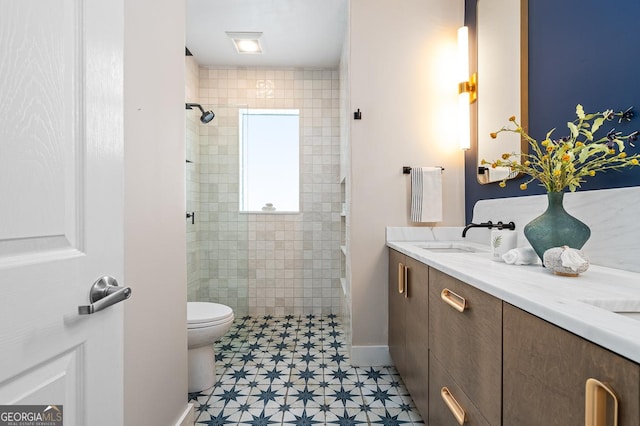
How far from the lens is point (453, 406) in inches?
44.1

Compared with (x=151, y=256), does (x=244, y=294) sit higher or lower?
lower

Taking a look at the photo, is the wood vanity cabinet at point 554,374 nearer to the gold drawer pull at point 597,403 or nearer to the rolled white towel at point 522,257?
the gold drawer pull at point 597,403

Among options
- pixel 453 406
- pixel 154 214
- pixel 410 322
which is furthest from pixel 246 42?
pixel 453 406

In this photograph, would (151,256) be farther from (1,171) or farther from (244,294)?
(244,294)

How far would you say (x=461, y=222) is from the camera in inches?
88.7

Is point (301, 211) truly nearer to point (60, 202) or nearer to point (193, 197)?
point (193, 197)

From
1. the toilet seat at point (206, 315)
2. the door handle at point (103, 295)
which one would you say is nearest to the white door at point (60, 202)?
the door handle at point (103, 295)

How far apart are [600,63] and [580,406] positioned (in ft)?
3.87

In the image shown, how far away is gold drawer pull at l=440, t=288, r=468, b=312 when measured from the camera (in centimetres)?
106

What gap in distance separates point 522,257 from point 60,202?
1.37 meters

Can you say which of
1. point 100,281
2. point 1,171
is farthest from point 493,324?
point 1,171

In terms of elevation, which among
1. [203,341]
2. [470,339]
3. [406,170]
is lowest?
[203,341]

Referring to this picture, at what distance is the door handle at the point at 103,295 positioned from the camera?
627 millimetres

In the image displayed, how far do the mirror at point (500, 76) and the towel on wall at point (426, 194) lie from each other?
266 millimetres
